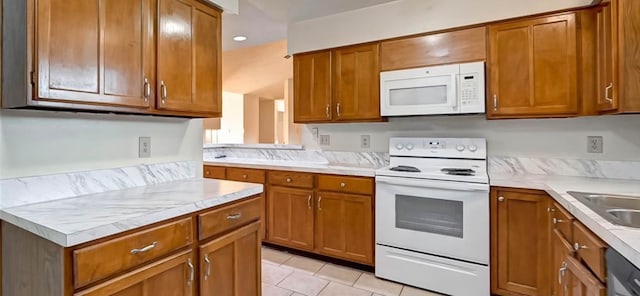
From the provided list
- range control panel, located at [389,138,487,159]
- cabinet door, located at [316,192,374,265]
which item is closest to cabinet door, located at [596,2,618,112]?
range control panel, located at [389,138,487,159]

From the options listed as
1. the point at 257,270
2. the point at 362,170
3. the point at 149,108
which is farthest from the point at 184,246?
the point at 362,170

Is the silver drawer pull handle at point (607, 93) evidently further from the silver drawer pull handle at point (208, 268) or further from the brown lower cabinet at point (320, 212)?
the silver drawer pull handle at point (208, 268)

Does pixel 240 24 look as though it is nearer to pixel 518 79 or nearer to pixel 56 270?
pixel 518 79

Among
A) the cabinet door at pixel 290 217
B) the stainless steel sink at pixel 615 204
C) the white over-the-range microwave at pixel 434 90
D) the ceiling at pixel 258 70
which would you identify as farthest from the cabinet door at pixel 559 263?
the ceiling at pixel 258 70

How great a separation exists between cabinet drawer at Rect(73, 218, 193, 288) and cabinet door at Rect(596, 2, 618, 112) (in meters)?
2.38

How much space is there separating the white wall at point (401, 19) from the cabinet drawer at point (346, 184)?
1.28 m

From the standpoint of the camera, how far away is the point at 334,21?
3049mm

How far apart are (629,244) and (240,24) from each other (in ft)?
11.3

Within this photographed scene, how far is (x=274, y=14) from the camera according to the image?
10.1 ft

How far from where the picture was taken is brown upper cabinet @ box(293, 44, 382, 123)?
2.82 m

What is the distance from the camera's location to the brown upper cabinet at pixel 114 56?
1.23m

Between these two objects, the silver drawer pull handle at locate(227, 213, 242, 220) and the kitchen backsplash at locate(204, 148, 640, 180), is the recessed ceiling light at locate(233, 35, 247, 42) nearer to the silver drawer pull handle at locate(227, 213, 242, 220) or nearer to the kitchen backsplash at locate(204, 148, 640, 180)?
the kitchen backsplash at locate(204, 148, 640, 180)

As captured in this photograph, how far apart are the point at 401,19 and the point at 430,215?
5.50 ft

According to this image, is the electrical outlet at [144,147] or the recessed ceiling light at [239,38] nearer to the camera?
the electrical outlet at [144,147]
